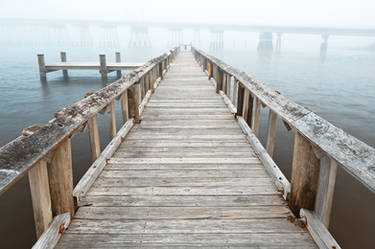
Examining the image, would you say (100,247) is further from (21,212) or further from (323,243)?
(21,212)

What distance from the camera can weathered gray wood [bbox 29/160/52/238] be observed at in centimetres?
199

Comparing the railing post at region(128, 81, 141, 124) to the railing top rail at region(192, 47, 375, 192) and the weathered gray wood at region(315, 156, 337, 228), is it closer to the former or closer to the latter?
the railing top rail at region(192, 47, 375, 192)

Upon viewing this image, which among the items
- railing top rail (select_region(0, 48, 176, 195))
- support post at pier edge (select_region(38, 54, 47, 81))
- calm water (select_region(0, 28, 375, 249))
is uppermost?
railing top rail (select_region(0, 48, 176, 195))

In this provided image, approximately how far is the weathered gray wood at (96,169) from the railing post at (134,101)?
535mm

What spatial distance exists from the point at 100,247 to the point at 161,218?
56cm

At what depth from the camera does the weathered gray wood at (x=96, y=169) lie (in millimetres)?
2748

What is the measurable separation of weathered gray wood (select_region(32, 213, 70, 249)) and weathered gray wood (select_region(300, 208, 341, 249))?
1.92m

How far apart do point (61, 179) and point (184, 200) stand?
44.6 inches

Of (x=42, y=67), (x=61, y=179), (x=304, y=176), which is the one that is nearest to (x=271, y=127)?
(x=304, y=176)

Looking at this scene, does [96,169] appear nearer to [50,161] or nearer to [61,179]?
[61,179]

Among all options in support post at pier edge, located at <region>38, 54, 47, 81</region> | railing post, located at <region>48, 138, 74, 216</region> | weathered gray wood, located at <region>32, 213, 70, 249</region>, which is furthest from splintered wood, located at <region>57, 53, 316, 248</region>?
support post at pier edge, located at <region>38, 54, 47, 81</region>

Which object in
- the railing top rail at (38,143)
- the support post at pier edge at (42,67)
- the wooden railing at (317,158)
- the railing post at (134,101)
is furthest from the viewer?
the support post at pier edge at (42,67)

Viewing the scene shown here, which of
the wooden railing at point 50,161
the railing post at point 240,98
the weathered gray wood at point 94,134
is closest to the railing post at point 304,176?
the wooden railing at point 50,161

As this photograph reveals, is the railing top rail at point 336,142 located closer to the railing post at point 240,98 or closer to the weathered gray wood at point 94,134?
the weathered gray wood at point 94,134
